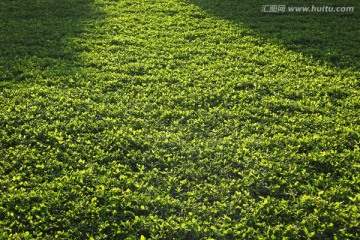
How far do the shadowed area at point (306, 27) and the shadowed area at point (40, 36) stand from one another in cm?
306

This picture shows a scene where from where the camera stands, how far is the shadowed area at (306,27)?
20.9 ft

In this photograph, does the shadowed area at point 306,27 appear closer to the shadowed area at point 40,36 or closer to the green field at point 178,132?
the green field at point 178,132

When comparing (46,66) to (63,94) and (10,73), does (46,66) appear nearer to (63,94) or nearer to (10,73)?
(10,73)

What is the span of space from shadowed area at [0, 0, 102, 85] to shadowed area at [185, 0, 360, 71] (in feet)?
10.0

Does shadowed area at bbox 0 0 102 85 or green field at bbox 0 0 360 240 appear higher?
shadowed area at bbox 0 0 102 85

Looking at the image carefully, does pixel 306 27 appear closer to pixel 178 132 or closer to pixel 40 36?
pixel 178 132

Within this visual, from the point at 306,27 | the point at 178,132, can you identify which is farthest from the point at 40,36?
the point at 306,27

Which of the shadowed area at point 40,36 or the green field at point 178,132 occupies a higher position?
the shadowed area at point 40,36

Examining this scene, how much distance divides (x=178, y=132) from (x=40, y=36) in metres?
3.98

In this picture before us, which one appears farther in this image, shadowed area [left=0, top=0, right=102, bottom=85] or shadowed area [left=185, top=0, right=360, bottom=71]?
shadowed area [left=185, top=0, right=360, bottom=71]

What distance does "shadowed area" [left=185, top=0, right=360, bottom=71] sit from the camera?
6.38 meters

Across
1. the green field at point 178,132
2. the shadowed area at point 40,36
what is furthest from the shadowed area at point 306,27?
the shadowed area at point 40,36

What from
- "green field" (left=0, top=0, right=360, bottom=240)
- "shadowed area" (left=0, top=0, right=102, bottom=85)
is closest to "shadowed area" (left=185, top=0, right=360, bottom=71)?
"green field" (left=0, top=0, right=360, bottom=240)

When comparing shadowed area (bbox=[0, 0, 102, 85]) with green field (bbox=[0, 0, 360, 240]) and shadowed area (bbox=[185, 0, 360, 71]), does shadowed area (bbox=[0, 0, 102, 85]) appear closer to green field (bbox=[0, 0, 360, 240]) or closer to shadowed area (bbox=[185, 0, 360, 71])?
green field (bbox=[0, 0, 360, 240])
